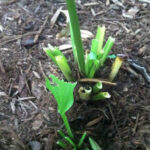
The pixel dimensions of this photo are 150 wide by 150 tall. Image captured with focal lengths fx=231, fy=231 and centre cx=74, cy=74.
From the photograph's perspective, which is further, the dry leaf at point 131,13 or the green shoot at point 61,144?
the dry leaf at point 131,13

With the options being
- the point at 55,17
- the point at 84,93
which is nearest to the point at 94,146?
the point at 84,93

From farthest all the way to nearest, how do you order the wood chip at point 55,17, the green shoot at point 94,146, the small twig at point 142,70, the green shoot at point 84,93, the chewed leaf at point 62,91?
the wood chip at point 55,17 < the small twig at point 142,70 < the green shoot at point 84,93 < the green shoot at point 94,146 < the chewed leaf at point 62,91

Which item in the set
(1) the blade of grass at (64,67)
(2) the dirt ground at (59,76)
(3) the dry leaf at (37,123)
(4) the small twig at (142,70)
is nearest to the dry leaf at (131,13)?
(2) the dirt ground at (59,76)

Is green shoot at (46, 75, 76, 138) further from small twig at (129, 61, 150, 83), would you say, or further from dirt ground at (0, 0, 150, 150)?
small twig at (129, 61, 150, 83)

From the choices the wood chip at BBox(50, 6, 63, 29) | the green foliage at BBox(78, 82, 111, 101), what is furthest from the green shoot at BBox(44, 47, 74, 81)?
the wood chip at BBox(50, 6, 63, 29)

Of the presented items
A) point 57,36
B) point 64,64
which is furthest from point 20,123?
point 57,36

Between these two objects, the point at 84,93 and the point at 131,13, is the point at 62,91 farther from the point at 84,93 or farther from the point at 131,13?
the point at 131,13

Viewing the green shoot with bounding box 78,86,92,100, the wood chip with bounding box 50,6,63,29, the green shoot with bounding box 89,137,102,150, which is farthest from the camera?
the wood chip with bounding box 50,6,63,29

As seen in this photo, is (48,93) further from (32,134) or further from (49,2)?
(49,2)

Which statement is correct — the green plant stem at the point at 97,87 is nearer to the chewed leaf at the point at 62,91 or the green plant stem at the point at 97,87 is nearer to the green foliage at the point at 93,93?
the green foliage at the point at 93,93
